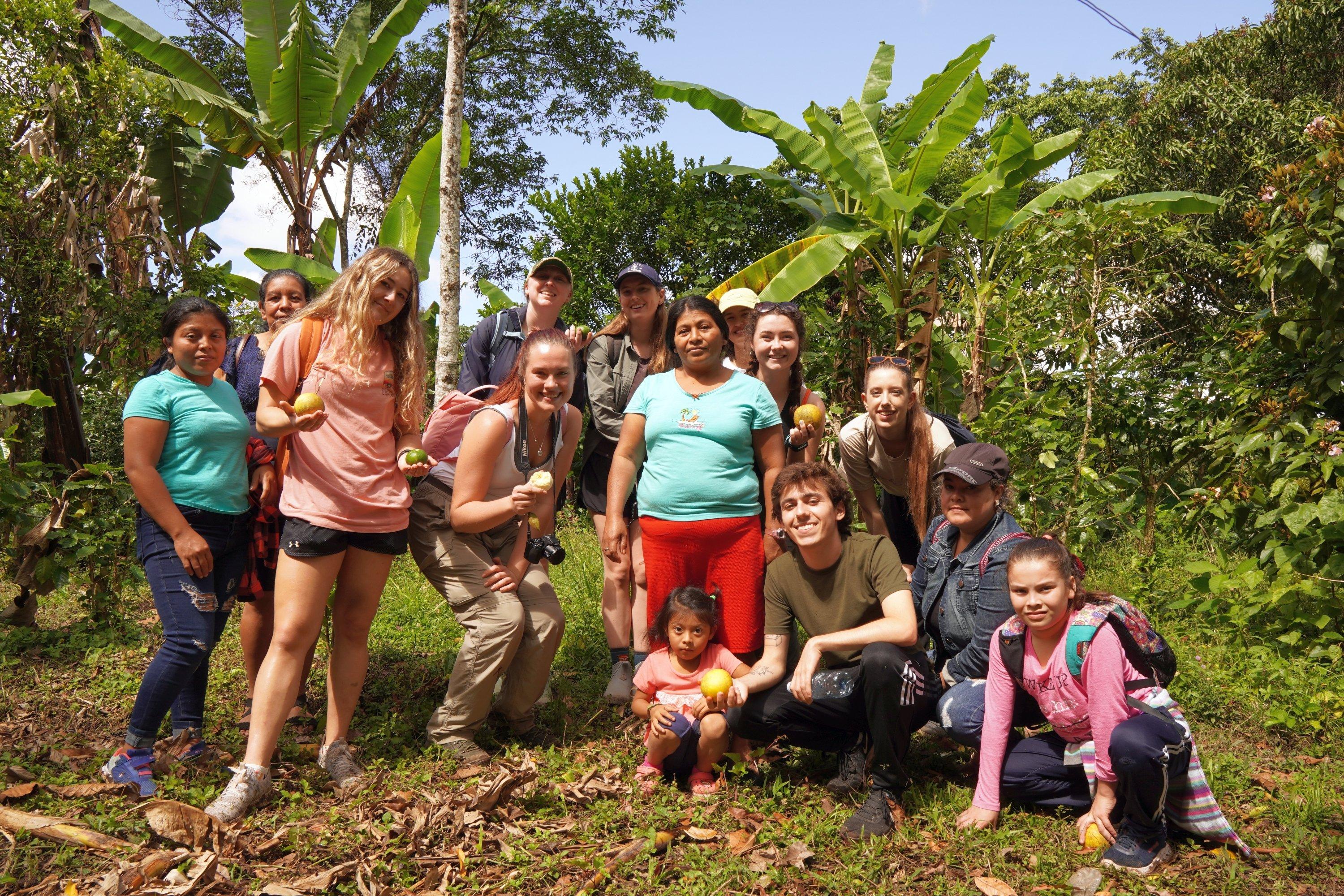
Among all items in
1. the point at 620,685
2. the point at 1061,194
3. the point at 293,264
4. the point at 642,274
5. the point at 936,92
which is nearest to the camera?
the point at 642,274

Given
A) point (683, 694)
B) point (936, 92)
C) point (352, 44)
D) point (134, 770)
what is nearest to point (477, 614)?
point (683, 694)

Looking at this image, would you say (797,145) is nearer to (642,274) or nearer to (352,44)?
(642,274)

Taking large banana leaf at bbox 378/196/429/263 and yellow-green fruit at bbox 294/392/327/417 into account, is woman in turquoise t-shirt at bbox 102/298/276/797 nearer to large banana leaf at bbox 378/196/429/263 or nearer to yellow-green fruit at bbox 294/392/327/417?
yellow-green fruit at bbox 294/392/327/417

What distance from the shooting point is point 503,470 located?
387 cm

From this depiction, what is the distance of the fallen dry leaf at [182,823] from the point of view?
2996mm

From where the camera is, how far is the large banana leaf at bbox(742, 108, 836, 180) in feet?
24.5

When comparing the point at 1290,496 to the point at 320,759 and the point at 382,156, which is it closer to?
the point at 320,759

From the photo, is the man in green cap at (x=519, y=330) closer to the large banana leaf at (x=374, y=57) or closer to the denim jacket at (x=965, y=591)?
the denim jacket at (x=965, y=591)

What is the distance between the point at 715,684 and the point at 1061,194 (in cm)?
579

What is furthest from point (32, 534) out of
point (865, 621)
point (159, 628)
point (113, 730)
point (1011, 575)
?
point (1011, 575)

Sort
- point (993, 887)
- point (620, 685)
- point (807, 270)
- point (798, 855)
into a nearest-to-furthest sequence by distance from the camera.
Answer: point (993, 887)
point (798, 855)
point (620, 685)
point (807, 270)

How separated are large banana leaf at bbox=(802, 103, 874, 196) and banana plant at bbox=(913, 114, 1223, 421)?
2.13 feet

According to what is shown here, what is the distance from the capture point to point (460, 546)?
12.8ft

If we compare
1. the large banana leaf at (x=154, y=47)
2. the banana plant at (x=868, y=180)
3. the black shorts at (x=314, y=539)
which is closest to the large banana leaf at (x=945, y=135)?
the banana plant at (x=868, y=180)
